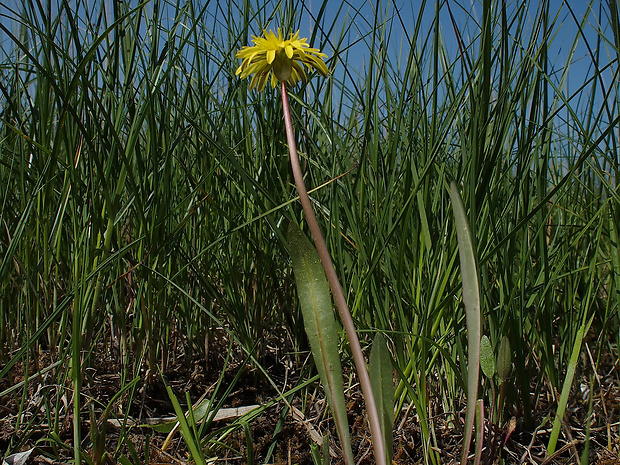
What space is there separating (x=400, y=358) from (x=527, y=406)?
230 mm

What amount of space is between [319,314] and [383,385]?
114 mm

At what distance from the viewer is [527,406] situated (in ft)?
2.60

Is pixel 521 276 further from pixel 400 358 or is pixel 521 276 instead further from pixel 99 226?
pixel 99 226

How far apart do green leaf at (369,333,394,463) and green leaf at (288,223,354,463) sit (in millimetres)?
47

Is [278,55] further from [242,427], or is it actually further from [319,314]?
[242,427]

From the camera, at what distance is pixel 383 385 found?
564 millimetres

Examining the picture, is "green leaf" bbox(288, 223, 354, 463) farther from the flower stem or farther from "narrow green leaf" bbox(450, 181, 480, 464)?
"narrow green leaf" bbox(450, 181, 480, 464)

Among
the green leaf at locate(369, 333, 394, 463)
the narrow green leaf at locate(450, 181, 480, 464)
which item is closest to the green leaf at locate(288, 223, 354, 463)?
the green leaf at locate(369, 333, 394, 463)

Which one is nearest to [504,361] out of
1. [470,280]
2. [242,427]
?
[470,280]

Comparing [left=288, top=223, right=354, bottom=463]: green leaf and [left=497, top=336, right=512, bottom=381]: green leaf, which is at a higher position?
[left=288, top=223, right=354, bottom=463]: green leaf

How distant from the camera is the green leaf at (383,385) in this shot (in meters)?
0.56

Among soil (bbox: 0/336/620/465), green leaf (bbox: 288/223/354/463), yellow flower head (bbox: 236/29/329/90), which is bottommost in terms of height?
soil (bbox: 0/336/620/465)

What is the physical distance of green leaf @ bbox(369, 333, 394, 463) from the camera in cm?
56

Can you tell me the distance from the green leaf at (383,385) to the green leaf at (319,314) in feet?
0.16
